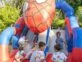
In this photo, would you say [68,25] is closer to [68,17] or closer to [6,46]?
[68,17]

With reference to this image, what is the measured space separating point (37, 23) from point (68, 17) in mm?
2408

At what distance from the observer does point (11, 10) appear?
19.8 meters

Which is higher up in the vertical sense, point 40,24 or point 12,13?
point 40,24

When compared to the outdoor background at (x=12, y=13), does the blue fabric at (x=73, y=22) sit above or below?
above

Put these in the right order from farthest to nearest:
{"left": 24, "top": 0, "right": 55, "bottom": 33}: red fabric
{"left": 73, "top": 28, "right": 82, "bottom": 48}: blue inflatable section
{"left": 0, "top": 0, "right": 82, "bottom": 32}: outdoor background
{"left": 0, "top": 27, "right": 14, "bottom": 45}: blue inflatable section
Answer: {"left": 0, "top": 0, "right": 82, "bottom": 32}: outdoor background → {"left": 0, "top": 27, "right": 14, "bottom": 45}: blue inflatable section → {"left": 24, "top": 0, "right": 55, "bottom": 33}: red fabric → {"left": 73, "top": 28, "right": 82, "bottom": 48}: blue inflatable section

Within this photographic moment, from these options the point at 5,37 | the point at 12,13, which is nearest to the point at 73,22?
the point at 5,37

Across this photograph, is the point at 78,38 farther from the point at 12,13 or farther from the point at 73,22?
the point at 12,13

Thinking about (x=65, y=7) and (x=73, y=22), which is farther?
(x=65, y=7)

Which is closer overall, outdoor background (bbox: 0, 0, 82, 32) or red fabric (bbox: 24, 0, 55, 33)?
red fabric (bbox: 24, 0, 55, 33)

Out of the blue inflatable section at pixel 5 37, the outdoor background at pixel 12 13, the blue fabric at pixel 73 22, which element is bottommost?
the outdoor background at pixel 12 13

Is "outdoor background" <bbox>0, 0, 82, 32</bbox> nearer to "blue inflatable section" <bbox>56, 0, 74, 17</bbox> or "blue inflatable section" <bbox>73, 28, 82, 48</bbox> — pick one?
"blue inflatable section" <bbox>56, 0, 74, 17</bbox>

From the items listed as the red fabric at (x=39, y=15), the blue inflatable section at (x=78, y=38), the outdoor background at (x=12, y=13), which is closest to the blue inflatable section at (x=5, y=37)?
the red fabric at (x=39, y=15)

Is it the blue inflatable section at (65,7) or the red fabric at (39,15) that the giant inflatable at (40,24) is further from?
the blue inflatable section at (65,7)

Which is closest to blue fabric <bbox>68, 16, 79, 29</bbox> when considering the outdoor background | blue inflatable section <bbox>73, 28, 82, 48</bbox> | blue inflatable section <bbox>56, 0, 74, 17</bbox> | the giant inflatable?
blue inflatable section <bbox>56, 0, 74, 17</bbox>
